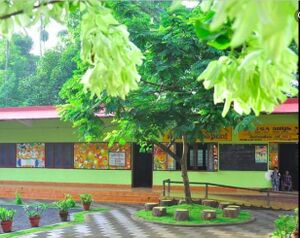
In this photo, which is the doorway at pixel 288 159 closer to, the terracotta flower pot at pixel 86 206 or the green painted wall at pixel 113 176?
the green painted wall at pixel 113 176

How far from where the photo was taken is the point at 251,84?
203 centimetres

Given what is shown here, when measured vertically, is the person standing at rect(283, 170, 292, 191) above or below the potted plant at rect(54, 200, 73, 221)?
above

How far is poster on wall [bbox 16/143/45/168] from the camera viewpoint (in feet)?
68.5

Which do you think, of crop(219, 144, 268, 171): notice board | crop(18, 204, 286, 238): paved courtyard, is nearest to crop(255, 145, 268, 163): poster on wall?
crop(219, 144, 268, 171): notice board

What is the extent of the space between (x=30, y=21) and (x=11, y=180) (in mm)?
19821

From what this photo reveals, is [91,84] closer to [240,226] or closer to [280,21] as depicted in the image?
[280,21]

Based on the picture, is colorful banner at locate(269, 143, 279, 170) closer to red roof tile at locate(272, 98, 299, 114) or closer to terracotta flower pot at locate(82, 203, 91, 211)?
red roof tile at locate(272, 98, 299, 114)

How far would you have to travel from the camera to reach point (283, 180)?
17953 mm

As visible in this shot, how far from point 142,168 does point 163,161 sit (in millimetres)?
1420

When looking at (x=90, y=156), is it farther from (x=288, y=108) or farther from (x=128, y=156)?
(x=288, y=108)

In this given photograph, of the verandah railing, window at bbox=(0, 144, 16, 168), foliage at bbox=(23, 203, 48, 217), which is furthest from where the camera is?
window at bbox=(0, 144, 16, 168)

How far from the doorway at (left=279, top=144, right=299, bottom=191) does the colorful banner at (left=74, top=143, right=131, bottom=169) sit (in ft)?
18.6

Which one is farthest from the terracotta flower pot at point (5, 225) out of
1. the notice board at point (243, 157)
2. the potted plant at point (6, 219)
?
the notice board at point (243, 157)

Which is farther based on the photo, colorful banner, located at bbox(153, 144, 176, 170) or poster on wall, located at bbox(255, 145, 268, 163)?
colorful banner, located at bbox(153, 144, 176, 170)
